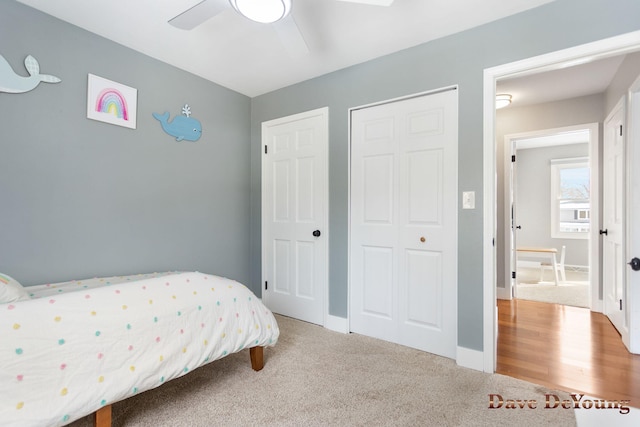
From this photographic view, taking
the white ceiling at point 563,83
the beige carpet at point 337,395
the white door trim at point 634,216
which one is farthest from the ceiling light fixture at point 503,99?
the beige carpet at point 337,395

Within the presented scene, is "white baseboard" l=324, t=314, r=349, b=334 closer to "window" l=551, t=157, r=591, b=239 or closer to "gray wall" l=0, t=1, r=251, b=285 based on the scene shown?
"gray wall" l=0, t=1, r=251, b=285

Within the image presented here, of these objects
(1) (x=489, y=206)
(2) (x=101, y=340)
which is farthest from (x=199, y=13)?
(1) (x=489, y=206)

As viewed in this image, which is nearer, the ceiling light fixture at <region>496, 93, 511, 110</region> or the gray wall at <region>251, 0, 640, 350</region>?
the gray wall at <region>251, 0, 640, 350</region>

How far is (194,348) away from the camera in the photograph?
5.14 ft

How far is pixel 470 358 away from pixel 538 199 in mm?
5471

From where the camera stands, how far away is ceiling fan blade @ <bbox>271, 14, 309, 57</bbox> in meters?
1.62

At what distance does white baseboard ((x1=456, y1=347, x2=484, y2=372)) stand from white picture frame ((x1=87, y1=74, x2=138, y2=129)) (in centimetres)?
298

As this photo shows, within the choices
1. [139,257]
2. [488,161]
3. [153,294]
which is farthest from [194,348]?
[488,161]

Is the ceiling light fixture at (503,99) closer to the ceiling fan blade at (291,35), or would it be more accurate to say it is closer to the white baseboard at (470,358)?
the ceiling fan blade at (291,35)

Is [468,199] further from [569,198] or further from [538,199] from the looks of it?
[569,198]

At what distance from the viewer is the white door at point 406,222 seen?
87.0 inches

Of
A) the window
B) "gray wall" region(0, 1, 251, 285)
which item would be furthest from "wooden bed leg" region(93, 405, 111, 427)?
the window

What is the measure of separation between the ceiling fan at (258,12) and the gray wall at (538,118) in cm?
307

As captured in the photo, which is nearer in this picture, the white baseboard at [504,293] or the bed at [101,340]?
the bed at [101,340]
